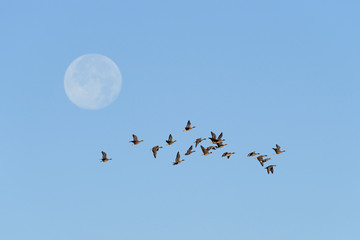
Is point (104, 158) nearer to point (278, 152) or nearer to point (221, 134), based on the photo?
point (221, 134)

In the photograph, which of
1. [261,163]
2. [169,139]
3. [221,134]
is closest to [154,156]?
[169,139]

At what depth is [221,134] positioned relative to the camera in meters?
125

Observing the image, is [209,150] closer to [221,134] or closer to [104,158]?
[221,134]

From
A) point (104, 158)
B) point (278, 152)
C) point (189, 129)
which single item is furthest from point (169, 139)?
point (278, 152)

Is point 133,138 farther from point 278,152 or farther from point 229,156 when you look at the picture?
point 278,152

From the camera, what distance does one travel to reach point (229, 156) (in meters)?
129

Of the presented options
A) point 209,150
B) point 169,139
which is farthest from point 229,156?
point 169,139

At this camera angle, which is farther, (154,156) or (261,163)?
(261,163)

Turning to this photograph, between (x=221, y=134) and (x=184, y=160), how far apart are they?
28.0 feet

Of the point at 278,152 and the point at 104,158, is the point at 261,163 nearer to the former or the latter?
the point at 278,152

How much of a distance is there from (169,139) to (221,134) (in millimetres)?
9741


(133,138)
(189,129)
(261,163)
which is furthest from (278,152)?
(133,138)

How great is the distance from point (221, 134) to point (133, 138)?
16368mm

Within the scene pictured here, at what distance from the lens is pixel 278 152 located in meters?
127
